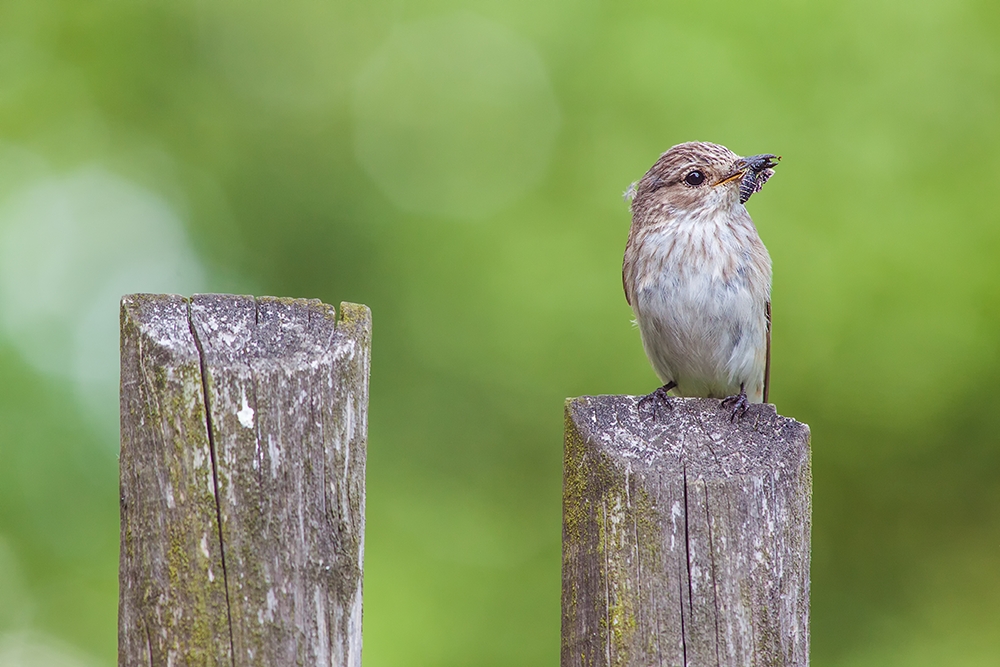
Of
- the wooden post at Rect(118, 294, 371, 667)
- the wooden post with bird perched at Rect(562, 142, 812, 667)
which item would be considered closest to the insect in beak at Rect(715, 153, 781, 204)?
the wooden post with bird perched at Rect(562, 142, 812, 667)

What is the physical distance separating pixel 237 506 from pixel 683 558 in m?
0.87

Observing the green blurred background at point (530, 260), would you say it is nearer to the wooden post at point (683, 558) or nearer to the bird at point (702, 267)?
the bird at point (702, 267)

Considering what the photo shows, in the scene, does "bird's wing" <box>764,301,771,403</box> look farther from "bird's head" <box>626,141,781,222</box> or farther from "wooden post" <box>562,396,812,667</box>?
"wooden post" <box>562,396,812,667</box>

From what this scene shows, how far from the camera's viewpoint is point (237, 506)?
1.94 metres

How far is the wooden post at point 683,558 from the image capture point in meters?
2.09

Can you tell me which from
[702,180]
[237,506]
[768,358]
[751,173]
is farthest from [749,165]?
[237,506]

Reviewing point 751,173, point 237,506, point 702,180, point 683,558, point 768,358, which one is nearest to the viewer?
point 237,506

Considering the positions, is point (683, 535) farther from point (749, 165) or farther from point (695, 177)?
point (695, 177)

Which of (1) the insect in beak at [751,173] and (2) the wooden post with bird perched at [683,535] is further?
(1) the insect in beak at [751,173]

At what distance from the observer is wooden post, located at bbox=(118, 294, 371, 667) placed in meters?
1.93

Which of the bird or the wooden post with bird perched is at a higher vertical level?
the bird

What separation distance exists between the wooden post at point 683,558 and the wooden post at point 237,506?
46cm

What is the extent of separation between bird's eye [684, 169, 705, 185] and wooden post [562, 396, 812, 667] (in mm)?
2789

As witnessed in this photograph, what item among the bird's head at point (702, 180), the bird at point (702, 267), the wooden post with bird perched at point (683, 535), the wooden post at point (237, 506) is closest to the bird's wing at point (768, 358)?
the bird at point (702, 267)
